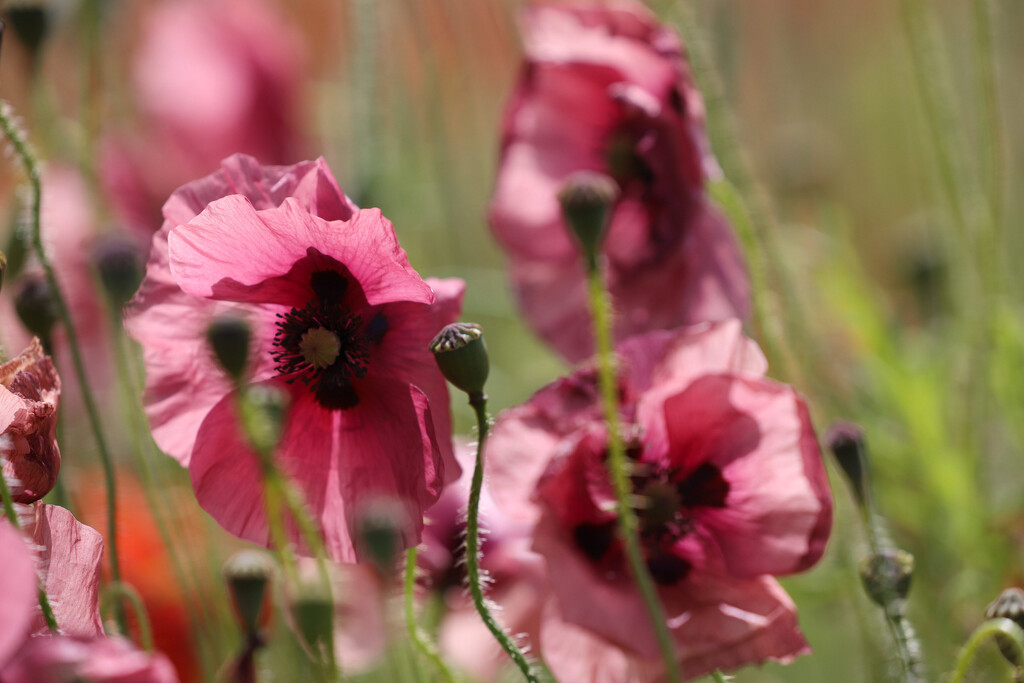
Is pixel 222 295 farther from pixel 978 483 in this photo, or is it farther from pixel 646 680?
pixel 978 483

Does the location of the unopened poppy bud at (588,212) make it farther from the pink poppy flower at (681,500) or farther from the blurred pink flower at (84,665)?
the blurred pink flower at (84,665)

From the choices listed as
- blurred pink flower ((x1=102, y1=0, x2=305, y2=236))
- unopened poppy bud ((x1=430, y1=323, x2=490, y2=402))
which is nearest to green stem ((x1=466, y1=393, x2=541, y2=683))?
unopened poppy bud ((x1=430, y1=323, x2=490, y2=402))

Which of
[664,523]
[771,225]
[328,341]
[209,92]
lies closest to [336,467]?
[328,341]

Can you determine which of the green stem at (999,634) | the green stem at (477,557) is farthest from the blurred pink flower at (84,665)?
the green stem at (999,634)

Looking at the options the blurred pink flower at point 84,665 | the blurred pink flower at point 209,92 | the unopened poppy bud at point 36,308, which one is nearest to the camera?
the blurred pink flower at point 84,665

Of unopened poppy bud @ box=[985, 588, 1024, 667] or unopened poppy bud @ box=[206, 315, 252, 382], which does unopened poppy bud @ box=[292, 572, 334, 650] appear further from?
unopened poppy bud @ box=[985, 588, 1024, 667]

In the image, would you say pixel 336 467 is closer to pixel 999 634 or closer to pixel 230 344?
pixel 230 344
